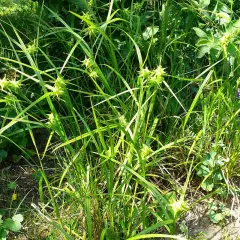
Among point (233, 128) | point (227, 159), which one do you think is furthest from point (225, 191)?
point (233, 128)

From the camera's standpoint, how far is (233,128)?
6.57 feet

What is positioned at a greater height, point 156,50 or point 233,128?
point 156,50

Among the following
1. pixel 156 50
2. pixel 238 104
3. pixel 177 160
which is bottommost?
pixel 177 160

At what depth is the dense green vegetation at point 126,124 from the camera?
1627mm

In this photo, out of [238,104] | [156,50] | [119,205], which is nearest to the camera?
[119,205]

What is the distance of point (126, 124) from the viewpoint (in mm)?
1696

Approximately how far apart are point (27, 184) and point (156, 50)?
2.65ft

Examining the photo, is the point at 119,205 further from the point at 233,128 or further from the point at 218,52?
the point at 218,52

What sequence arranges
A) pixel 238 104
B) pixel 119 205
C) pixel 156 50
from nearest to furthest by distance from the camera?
pixel 119 205
pixel 238 104
pixel 156 50

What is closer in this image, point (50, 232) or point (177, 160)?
point (50, 232)

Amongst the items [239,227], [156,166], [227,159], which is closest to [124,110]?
[156,166]

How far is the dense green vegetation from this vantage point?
163 centimetres

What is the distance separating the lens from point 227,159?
6.38 ft

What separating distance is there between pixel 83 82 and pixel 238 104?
2.33 ft
